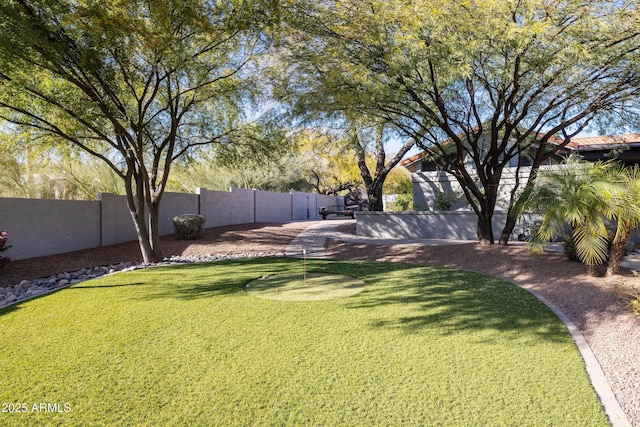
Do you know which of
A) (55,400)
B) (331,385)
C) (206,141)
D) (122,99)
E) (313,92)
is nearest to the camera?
(55,400)

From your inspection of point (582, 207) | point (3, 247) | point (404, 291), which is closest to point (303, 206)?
point (3, 247)

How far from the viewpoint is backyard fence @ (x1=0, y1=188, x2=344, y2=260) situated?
922 centimetres

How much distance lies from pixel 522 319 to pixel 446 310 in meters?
0.96

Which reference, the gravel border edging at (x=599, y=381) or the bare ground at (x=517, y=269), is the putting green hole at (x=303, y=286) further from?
the gravel border edging at (x=599, y=381)

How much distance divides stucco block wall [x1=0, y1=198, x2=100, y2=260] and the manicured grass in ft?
13.0

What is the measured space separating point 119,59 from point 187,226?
6.13 meters

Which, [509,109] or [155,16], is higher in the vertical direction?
[155,16]

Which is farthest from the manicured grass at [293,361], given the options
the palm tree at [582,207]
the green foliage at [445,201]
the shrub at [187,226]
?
the green foliage at [445,201]

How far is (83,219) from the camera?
11.0 metres

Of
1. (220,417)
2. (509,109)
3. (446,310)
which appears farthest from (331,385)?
(509,109)

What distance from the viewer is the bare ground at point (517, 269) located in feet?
13.2

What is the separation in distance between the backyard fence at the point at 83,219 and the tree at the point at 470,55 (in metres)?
7.04

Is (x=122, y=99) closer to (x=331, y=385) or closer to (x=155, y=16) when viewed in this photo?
(x=155, y=16)

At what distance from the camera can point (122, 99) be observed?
10.1 m
